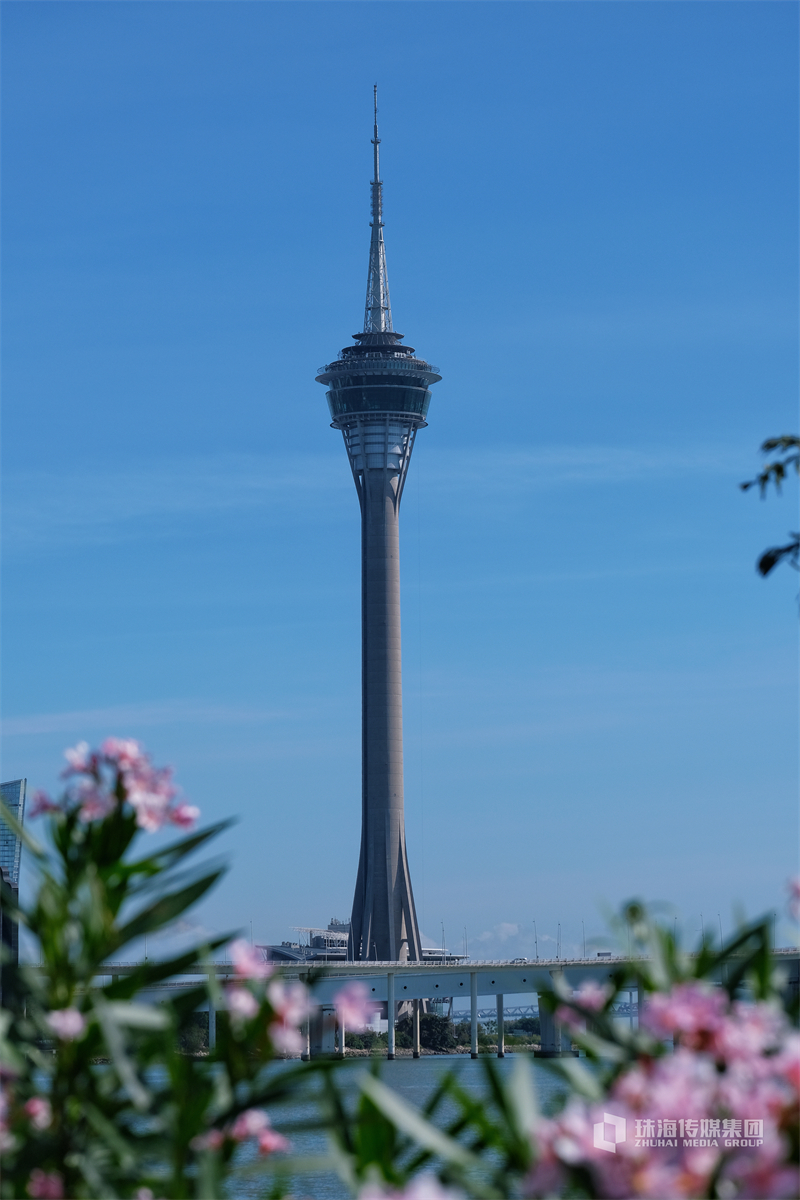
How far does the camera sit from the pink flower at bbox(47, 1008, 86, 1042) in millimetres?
6379

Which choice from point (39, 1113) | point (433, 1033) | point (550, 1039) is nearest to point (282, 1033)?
point (39, 1113)

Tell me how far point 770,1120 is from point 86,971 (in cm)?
288

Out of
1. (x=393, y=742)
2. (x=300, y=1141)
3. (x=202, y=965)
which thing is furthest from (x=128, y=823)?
(x=393, y=742)

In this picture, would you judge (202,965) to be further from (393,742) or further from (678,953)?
(393,742)

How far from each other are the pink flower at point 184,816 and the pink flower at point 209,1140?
51.3 inches

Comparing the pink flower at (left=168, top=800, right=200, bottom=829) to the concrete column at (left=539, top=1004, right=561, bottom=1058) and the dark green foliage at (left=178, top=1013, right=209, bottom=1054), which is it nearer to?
the concrete column at (left=539, top=1004, right=561, bottom=1058)

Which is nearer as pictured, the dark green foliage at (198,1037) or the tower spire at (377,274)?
the dark green foliage at (198,1037)

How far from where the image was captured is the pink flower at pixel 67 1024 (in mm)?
6379

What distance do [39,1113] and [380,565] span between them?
5777 inches

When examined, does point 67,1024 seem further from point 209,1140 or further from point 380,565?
point 380,565

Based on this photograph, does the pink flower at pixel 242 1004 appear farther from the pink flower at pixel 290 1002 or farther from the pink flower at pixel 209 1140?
the pink flower at pixel 209 1140

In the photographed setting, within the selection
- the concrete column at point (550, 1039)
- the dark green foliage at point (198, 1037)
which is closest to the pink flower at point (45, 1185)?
the concrete column at point (550, 1039)

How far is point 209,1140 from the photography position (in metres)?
6.68

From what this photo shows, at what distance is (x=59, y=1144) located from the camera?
6660 mm
